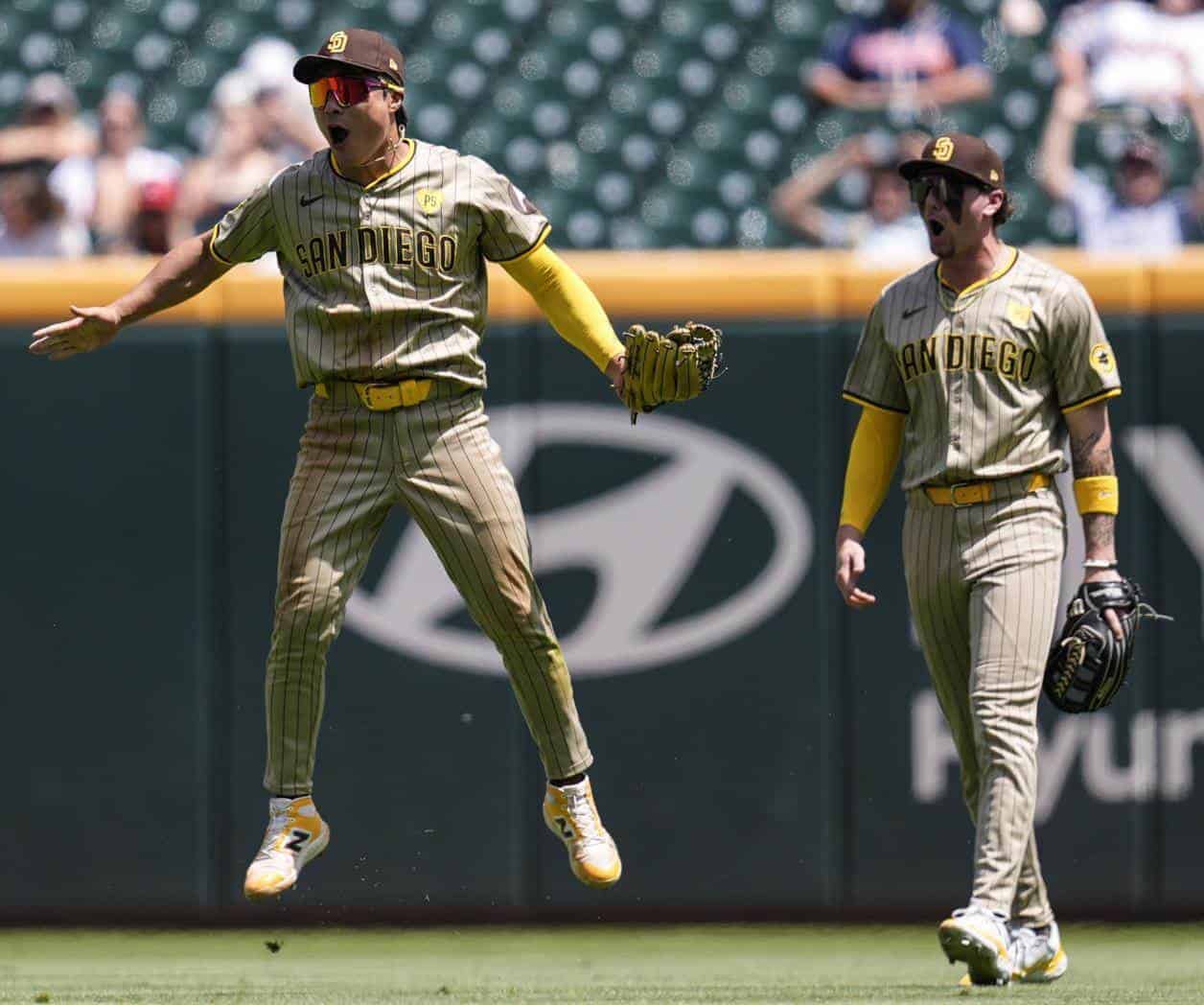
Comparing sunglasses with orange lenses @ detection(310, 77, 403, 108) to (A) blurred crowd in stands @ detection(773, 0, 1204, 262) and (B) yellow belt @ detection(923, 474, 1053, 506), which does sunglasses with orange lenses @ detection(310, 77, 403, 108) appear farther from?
(A) blurred crowd in stands @ detection(773, 0, 1204, 262)

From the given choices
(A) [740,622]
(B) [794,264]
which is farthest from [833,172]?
(A) [740,622]

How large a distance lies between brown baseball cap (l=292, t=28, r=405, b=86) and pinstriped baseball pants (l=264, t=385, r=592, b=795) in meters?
0.72

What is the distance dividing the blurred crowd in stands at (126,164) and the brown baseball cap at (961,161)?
11.0 feet

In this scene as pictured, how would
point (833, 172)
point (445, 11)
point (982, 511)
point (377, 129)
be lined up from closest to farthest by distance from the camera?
point (377, 129) → point (982, 511) → point (833, 172) → point (445, 11)

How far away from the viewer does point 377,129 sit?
5.02 meters

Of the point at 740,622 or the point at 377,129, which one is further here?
the point at 740,622

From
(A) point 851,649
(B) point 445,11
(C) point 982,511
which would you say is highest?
(B) point 445,11

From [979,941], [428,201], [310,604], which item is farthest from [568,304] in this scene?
[979,941]

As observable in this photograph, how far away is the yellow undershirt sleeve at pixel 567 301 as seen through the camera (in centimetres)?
517

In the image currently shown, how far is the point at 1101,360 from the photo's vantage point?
531cm

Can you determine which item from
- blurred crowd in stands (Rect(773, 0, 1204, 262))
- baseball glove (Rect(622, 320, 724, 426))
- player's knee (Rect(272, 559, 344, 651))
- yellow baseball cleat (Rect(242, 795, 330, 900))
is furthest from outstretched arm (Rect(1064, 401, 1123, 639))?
blurred crowd in stands (Rect(773, 0, 1204, 262))

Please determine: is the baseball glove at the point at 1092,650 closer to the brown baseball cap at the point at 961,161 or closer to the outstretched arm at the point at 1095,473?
the outstretched arm at the point at 1095,473

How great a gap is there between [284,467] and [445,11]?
266 centimetres

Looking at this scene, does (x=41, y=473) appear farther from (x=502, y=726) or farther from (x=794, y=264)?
(x=794, y=264)
